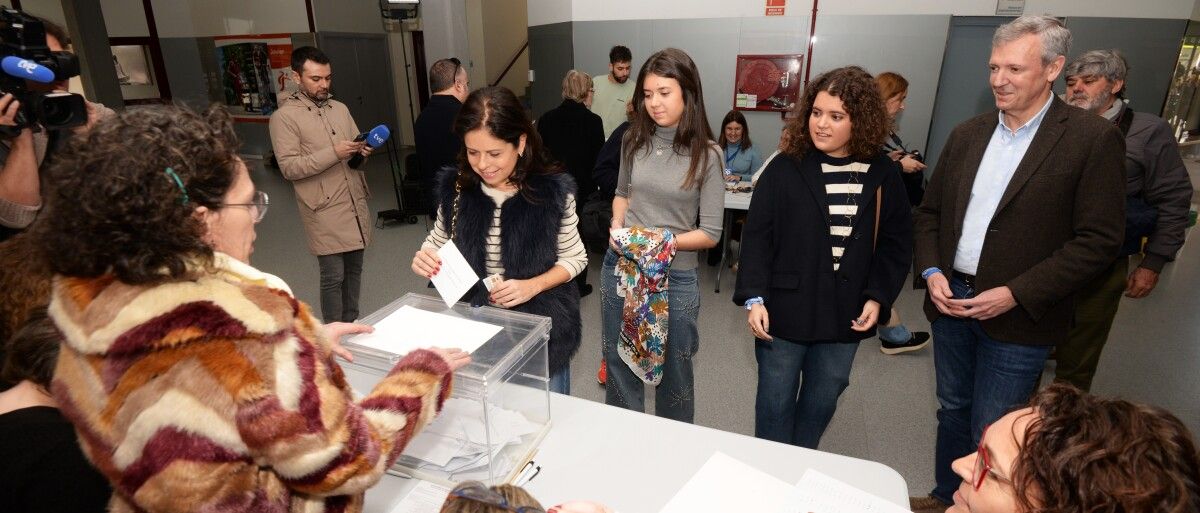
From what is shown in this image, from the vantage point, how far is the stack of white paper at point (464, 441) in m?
1.25

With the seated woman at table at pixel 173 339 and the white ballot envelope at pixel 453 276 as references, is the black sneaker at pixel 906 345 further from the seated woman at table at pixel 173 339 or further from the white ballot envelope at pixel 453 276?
the seated woman at table at pixel 173 339

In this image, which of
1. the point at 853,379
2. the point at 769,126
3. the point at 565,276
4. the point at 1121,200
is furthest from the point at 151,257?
the point at 769,126

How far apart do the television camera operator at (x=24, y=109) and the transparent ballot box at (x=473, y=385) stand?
1259 millimetres

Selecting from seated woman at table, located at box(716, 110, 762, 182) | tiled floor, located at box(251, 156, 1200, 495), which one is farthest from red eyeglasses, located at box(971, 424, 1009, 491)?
seated woman at table, located at box(716, 110, 762, 182)

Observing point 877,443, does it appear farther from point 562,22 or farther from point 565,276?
point 562,22

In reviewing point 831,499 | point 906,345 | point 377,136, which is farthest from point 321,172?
point 906,345

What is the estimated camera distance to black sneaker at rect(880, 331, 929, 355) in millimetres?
3393

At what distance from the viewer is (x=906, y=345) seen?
3.41 meters

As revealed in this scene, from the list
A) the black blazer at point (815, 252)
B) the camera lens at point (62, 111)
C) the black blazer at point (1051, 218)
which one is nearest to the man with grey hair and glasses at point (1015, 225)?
the black blazer at point (1051, 218)

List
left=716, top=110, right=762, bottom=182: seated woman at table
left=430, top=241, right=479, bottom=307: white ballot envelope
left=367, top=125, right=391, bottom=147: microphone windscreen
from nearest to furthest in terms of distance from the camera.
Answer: left=430, top=241, right=479, bottom=307: white ballot envelope, left=367, top=125, right=391, bottom=147: microphone windscreen, left=716, top=110, right=762, bottom=182: seated woman at table

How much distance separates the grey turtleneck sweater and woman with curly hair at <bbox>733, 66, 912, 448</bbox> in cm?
20

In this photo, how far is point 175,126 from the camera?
0.78 m

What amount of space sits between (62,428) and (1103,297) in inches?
136

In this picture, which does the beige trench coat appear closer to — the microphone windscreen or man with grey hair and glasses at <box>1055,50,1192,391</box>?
the microphone windscreen
